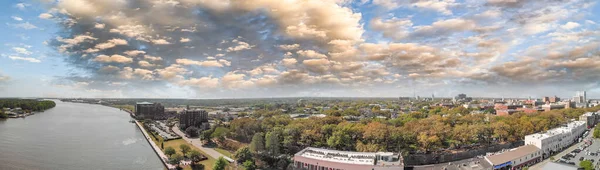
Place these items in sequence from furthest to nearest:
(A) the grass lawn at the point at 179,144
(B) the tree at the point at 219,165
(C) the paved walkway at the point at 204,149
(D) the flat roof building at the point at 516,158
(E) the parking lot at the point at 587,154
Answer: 1. (C) the paved walkway at the point at 204,149
2. (A) the grass lawn at the point at 179,144
3. (E) the parking lot at the point at 587,154
4. (B) the tree at the point at 219,165
5. (D) the flat roof building at the point at 516,158

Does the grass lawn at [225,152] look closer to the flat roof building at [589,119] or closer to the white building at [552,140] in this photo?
the white building at [552,140]

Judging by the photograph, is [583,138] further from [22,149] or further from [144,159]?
[22,149]

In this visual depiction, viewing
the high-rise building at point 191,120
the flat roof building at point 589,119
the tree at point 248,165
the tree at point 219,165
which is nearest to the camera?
the tree at point 219,165

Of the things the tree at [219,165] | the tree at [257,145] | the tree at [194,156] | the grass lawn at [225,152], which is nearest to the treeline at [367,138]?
the tree at [257,145]

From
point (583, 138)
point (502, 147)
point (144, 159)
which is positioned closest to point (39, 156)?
point (144, 159)

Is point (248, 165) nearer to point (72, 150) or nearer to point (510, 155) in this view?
point (510, 155)
